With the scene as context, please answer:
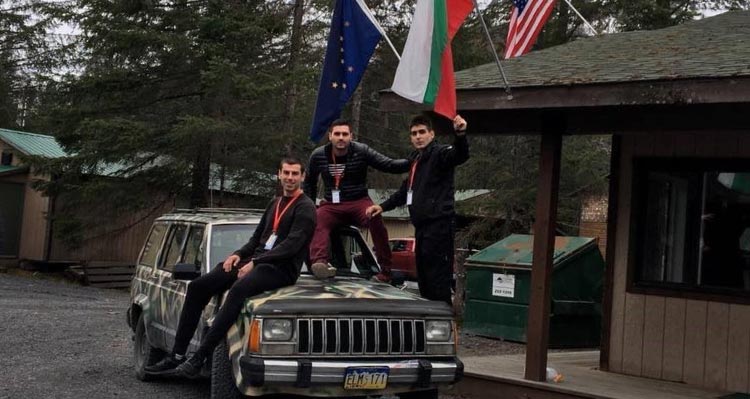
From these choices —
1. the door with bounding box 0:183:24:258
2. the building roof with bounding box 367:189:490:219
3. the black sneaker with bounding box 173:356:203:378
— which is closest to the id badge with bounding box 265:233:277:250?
the black sneaker with bounding box 173:356:203:378

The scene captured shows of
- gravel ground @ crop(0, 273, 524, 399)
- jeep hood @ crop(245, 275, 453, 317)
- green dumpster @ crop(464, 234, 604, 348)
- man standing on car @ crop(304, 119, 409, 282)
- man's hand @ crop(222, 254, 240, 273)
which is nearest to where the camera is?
jeep hood @ crop(245, 275, 453, 317)

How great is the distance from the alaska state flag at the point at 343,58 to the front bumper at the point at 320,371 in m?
2.72

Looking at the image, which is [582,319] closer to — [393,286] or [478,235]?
[393,286]

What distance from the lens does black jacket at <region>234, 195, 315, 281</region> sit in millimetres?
6887

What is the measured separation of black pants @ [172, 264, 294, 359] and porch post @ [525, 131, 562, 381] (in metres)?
2.46

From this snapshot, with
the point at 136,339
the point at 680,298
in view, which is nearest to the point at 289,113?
the point at 136,339

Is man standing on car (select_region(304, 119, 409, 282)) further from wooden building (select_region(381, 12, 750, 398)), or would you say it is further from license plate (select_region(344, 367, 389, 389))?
license plate (select_region(344, 367, 389, 389))

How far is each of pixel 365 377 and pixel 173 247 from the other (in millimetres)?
3417

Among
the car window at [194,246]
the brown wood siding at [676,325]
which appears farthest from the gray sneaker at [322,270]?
the brown wood siding at [676,325]

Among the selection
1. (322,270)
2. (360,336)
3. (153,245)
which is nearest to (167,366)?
(322,270)

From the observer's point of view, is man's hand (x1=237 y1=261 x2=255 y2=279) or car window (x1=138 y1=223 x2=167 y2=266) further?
car window (x1=138 y1=223 x2=167 y2=266)

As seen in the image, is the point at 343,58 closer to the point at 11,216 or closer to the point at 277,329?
the point at 277,329

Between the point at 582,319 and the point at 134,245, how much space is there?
1679 cm

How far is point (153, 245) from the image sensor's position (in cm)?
975
